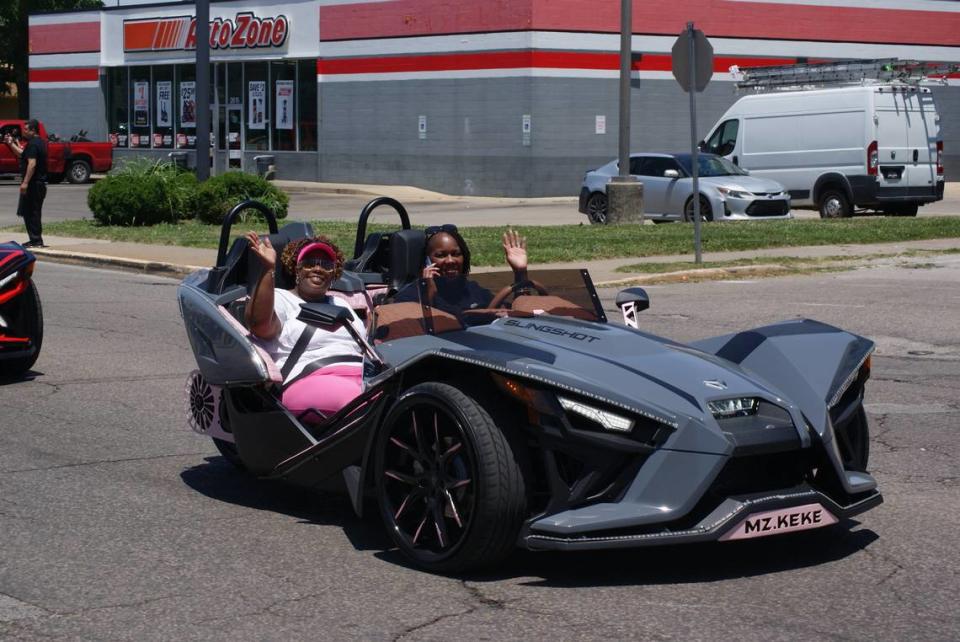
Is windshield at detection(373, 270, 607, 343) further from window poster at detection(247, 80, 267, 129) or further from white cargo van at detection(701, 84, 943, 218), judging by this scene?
window poster at detection(247, 80, 267, 129)

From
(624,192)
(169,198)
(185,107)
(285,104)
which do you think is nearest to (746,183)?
(624,192)

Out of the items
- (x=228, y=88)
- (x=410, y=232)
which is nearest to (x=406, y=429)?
(x=410, y=232)

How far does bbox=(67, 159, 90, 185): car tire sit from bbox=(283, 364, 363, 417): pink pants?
129ft

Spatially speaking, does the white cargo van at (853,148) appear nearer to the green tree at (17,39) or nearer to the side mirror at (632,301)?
the side mirror at (632,301)

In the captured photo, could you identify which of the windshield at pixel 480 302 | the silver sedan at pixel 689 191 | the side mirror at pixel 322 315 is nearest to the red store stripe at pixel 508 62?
the silver sedan at pixel 689 191

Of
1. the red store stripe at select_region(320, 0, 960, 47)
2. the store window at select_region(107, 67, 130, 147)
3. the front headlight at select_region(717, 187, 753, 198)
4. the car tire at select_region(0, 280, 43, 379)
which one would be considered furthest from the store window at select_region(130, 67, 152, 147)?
the car tire at select_region(0, 280, 43, 379)

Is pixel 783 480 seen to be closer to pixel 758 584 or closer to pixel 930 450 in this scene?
pixel 758 584

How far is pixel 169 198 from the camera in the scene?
25.2 metres

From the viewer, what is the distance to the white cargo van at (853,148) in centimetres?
2631

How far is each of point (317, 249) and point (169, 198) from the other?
18860 millimetres

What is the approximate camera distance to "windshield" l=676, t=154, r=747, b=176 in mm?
25328

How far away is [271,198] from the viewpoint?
25.1 m

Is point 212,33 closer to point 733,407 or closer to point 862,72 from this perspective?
point 862,72

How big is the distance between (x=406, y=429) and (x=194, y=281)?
2.44m
